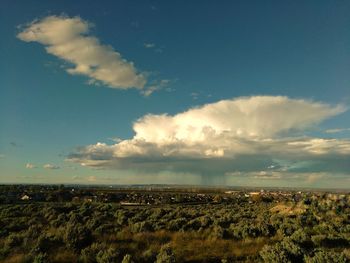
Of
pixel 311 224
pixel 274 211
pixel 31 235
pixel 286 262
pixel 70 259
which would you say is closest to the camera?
pixel 286 262

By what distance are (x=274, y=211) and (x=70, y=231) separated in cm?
3472

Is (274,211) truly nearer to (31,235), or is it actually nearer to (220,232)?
(220,232)

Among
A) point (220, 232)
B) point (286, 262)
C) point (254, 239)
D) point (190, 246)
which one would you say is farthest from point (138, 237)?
point (286, 262)

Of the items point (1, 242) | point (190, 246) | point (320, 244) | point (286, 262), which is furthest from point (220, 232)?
point (1, 242)

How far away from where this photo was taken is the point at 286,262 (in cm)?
1197

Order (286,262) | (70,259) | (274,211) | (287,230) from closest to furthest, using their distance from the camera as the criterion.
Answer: (286,262) → (70,259) → (287,230) → (274,211)

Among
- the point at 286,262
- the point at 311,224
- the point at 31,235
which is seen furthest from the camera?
the point at 311,224

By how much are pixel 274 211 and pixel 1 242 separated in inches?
1427

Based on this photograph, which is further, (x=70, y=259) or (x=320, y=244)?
(x=320, y=244)

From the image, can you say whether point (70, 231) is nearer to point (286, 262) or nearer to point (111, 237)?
point (111, 237)

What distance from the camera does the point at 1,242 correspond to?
55.3 feet

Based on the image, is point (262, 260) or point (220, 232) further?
point (220, 232)

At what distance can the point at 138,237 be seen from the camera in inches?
736

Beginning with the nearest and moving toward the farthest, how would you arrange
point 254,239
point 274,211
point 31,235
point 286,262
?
1. point 286,262
2. point 31,235
3. point 254,239
4. point 274,211
